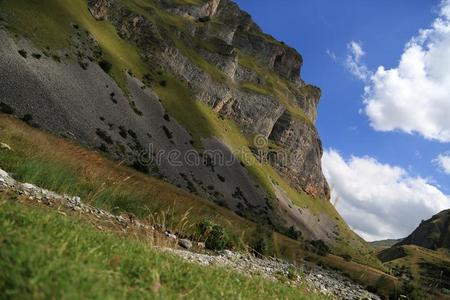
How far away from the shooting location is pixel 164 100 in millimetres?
98750

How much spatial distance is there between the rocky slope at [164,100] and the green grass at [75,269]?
156 ft

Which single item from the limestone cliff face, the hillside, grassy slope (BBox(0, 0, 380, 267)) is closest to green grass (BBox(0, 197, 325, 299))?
the hillside

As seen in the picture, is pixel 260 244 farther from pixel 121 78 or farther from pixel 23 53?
pixel 121 78

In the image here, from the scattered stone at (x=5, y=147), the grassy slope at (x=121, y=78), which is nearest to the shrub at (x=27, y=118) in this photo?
the grassy slope at (x=121, y=78)

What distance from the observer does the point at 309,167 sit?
192750mm

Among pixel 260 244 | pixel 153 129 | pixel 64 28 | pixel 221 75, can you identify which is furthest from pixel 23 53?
pixel 221 75

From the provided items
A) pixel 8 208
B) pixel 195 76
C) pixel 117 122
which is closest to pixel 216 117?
pixel 195 76

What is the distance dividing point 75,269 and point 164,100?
96.2 m

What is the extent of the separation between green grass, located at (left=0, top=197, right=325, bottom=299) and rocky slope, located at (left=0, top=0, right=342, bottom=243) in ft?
156

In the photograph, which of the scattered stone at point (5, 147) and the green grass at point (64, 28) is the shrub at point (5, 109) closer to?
the green grass at point (64, 28)

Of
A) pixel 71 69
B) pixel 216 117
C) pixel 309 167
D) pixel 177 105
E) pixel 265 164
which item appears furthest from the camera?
pixel 309 167

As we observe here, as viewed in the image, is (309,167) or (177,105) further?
(309,167)

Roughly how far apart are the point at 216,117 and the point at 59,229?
12489cm

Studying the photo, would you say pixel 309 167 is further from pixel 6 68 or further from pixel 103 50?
pixel 6 68
